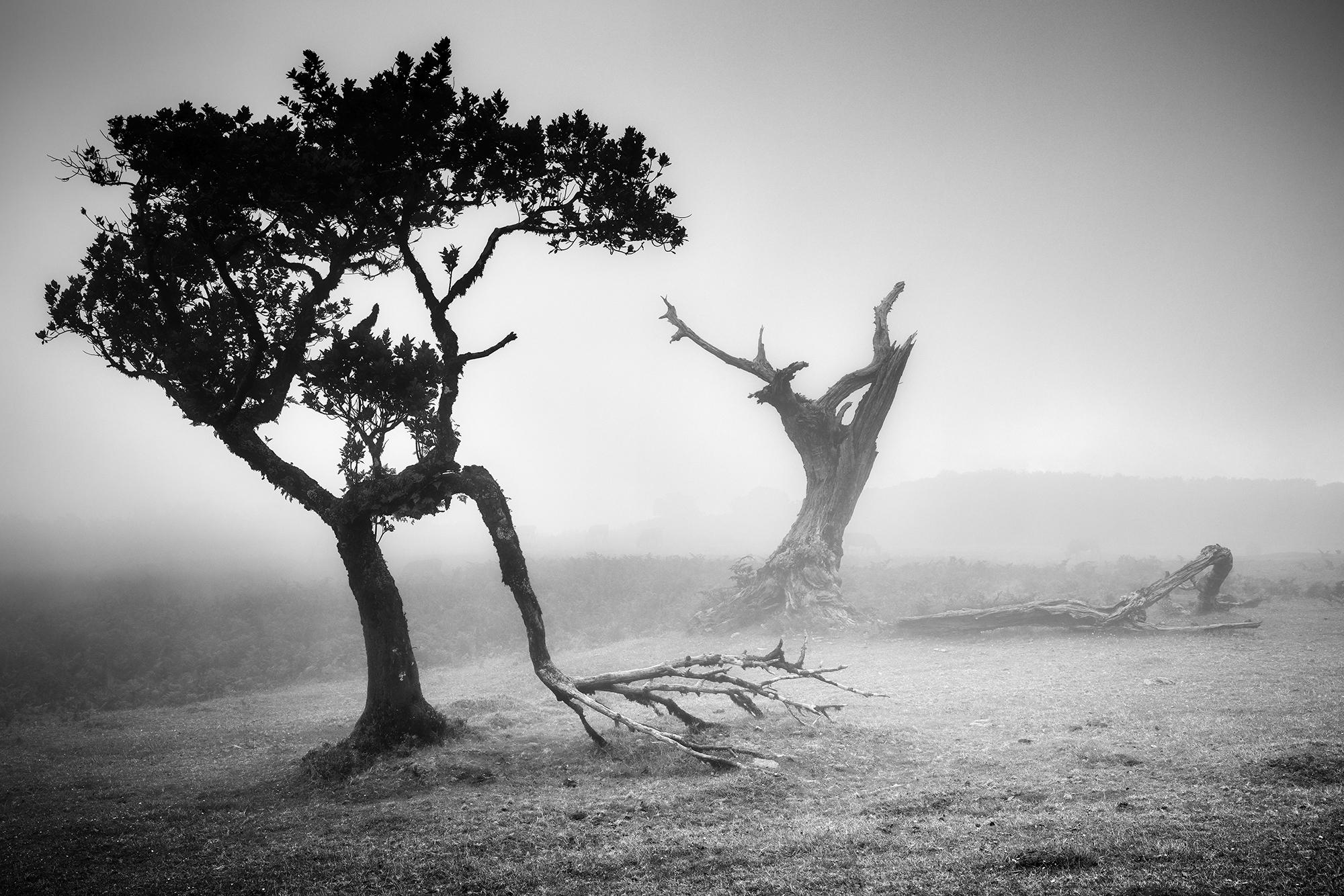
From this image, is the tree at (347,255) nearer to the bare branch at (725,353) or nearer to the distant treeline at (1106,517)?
the bare branch at (725,353)

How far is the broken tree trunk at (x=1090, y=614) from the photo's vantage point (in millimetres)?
19188

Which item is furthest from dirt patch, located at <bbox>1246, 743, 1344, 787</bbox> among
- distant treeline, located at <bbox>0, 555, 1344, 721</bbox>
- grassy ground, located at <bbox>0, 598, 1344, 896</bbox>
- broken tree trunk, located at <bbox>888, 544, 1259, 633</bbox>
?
distant treeline, located at <bbox>0, 555, 1344, 721</bbox>

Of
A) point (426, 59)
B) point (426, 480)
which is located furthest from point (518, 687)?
point (426, 59)

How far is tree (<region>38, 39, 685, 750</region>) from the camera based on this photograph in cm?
916

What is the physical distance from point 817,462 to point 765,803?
19.2 meters

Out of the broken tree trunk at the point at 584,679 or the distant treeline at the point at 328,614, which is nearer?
the broken tree trunk at the point at 584,679

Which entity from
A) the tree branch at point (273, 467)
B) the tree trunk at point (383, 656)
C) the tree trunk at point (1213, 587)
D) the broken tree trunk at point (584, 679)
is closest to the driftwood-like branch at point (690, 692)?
the broken tree trunk at point (584, 679)

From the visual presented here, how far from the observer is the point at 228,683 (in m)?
18.0

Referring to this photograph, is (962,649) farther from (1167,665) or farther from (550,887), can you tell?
(550,887)

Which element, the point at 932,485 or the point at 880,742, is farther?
the point at 932,485

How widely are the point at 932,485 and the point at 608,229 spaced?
86368mm

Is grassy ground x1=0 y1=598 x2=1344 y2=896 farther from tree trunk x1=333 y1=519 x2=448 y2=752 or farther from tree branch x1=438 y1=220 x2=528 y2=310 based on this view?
tree branch x1=438 y1=220 x2=528 y2=310

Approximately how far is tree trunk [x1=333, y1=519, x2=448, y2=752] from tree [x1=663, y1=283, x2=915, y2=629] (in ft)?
49.1

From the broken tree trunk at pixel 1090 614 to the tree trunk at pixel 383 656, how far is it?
1620 centimetres
